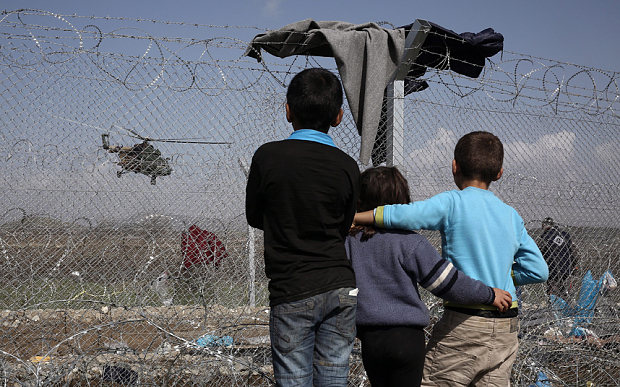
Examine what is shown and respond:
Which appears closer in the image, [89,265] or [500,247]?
[500,247]

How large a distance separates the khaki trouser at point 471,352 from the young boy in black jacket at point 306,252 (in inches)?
21.0

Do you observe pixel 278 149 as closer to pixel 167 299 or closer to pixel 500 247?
pixel 500 247

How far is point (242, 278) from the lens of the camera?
3.74 meters

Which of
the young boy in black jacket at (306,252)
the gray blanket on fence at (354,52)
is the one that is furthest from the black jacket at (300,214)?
the gray blanket on fence at (354,52)

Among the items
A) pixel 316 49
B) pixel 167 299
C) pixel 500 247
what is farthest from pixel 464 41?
pixel 167 299

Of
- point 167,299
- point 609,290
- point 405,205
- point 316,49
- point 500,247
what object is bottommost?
point 167,299

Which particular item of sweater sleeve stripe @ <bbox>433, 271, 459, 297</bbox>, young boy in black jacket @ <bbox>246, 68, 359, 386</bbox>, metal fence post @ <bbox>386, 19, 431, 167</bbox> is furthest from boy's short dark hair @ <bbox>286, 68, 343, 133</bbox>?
metal fence post @ <bbox>386, 19, 431, 167</bbox>

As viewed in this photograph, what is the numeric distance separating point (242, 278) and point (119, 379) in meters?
1.25

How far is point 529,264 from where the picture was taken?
6.37ft

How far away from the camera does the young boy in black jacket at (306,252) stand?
56.3 inches

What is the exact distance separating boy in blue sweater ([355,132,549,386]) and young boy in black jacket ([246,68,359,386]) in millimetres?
313

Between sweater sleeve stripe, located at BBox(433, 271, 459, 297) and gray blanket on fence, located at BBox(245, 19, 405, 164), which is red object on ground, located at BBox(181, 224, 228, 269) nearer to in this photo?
gray blanket on fence, located at BBox(245, 19, 405, 164)

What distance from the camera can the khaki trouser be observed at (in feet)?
5.78

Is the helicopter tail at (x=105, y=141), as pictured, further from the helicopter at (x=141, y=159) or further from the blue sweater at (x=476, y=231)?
the blue sweater at (x=476, y=231)
